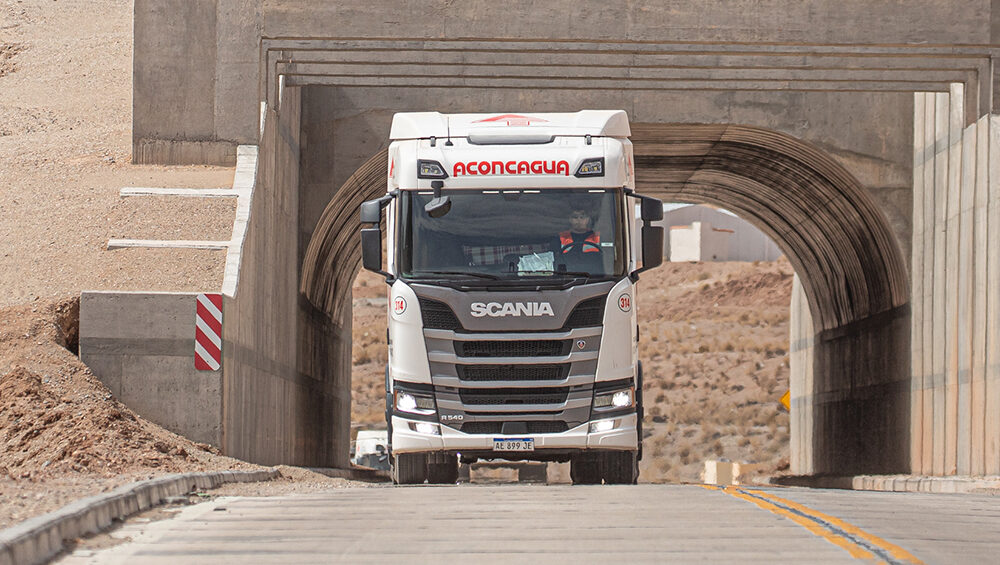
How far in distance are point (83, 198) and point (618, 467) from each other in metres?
11.5

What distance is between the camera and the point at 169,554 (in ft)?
30.1

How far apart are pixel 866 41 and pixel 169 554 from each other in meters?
19.8

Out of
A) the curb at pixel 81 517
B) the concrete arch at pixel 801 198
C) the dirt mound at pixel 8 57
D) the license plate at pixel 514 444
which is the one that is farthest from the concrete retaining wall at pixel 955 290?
the dirt mound at pixel 8 57

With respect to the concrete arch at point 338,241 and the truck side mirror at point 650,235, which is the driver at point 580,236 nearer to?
the truck side mirror at point 650,235

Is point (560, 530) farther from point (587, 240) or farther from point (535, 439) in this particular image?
point (587, 240)

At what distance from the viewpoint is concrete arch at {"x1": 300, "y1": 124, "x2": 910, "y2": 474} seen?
28125 mm

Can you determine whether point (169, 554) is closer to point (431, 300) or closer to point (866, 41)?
point (431, 300)

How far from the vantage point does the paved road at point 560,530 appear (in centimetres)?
912

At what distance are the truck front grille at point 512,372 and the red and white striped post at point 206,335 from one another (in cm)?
396

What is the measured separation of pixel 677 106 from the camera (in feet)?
89.8

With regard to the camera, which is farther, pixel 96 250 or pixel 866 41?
pixel 866 41

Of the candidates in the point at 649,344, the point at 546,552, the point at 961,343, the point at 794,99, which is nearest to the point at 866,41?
the point at 794,99

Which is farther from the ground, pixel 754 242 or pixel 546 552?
pixel 754 242

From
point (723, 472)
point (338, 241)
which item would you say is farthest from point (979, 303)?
point (723, 472)
